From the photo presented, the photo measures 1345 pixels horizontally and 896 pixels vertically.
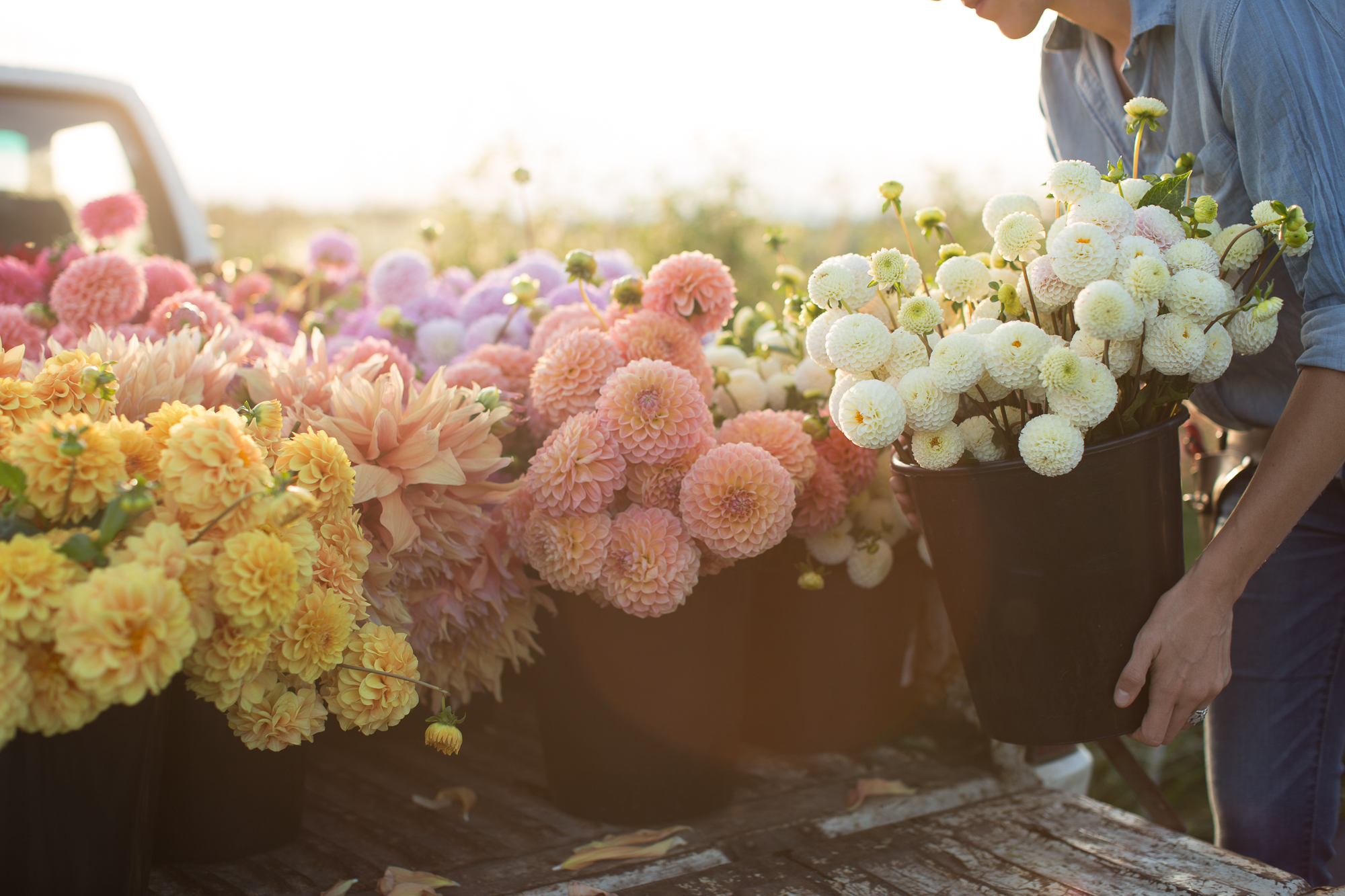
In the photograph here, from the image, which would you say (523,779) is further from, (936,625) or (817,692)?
(936,625)

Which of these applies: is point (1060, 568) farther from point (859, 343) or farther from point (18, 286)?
point (18, 286)

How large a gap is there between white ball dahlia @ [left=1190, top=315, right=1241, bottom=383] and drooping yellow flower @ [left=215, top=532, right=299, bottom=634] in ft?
3.18

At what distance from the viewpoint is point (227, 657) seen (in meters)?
0.93

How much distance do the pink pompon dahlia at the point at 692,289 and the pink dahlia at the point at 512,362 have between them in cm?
23

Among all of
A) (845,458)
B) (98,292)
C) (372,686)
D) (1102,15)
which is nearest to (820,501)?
(845,458)

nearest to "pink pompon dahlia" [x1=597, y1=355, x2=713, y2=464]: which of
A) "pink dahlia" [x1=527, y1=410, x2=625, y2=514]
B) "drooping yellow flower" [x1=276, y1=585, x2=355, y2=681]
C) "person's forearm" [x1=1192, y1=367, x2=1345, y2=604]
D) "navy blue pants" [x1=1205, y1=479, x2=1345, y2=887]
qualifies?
"pink dahlia" [x1=527, y1=410, x2=625, y2=514]

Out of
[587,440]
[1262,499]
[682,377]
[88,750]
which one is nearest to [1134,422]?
[1262,499]

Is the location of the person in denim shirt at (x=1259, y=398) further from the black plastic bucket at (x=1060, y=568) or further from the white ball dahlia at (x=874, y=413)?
the white ball dahlia at (x=874, y=413)

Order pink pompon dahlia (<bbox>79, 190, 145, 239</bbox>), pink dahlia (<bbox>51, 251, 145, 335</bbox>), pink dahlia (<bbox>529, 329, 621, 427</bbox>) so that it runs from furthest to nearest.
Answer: pink pompon dahlia (<bbox>79, 190, 145, 239</bbox>) → pink dahlia (<bbox>51, 251, 145, 335</bbox>) → pink dahlia (<bbox>529, 329, 621, 427</bbox>)

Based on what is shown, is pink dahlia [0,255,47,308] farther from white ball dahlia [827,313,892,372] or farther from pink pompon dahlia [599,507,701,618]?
white ball dahlia [827,313,892,372]

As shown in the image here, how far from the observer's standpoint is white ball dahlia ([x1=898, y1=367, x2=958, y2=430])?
1079mm

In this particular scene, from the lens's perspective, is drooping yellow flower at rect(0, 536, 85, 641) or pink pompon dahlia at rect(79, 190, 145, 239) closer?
drooping yellow flower at rect(0, 536, 85, 641)

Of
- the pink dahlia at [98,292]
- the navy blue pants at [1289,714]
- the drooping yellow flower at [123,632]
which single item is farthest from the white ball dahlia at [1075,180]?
the pink dahlia at [98,292]

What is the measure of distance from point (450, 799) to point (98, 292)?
1.00 metres
